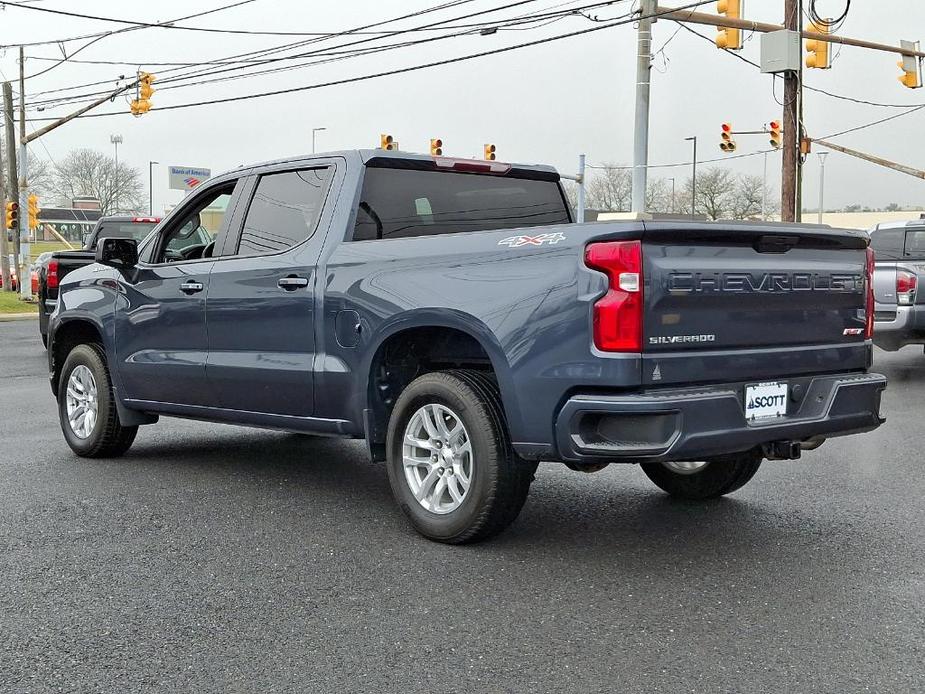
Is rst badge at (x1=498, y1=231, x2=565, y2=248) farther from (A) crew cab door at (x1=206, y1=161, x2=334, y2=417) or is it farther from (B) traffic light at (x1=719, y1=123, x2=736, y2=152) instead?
(B) traffic light at (x1=719, y1=123, x2=736, y2=152)

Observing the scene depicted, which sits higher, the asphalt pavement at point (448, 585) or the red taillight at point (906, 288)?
the red taillight at point (906, 288)

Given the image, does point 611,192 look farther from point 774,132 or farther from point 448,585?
point 448,585

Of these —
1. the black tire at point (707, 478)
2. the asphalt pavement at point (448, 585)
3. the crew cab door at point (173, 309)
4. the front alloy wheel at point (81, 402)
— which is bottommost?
the asphalt pavement at point (448, 585)

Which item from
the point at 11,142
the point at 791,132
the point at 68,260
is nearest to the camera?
the point at 68,260

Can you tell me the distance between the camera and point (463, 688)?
338 centimetres

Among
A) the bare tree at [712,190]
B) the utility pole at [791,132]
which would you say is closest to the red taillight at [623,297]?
the utility pole at [791,132]

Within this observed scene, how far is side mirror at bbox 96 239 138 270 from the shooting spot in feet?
23.0

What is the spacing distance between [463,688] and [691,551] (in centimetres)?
197

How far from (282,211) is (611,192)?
3890 inches

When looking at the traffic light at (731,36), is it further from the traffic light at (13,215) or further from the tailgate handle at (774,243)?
the traffic light at (13,215)

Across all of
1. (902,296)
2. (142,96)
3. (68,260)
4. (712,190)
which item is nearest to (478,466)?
(902,296)

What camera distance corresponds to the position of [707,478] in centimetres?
600

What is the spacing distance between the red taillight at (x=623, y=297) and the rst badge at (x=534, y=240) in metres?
0.26

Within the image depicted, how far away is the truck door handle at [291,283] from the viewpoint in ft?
19.0
